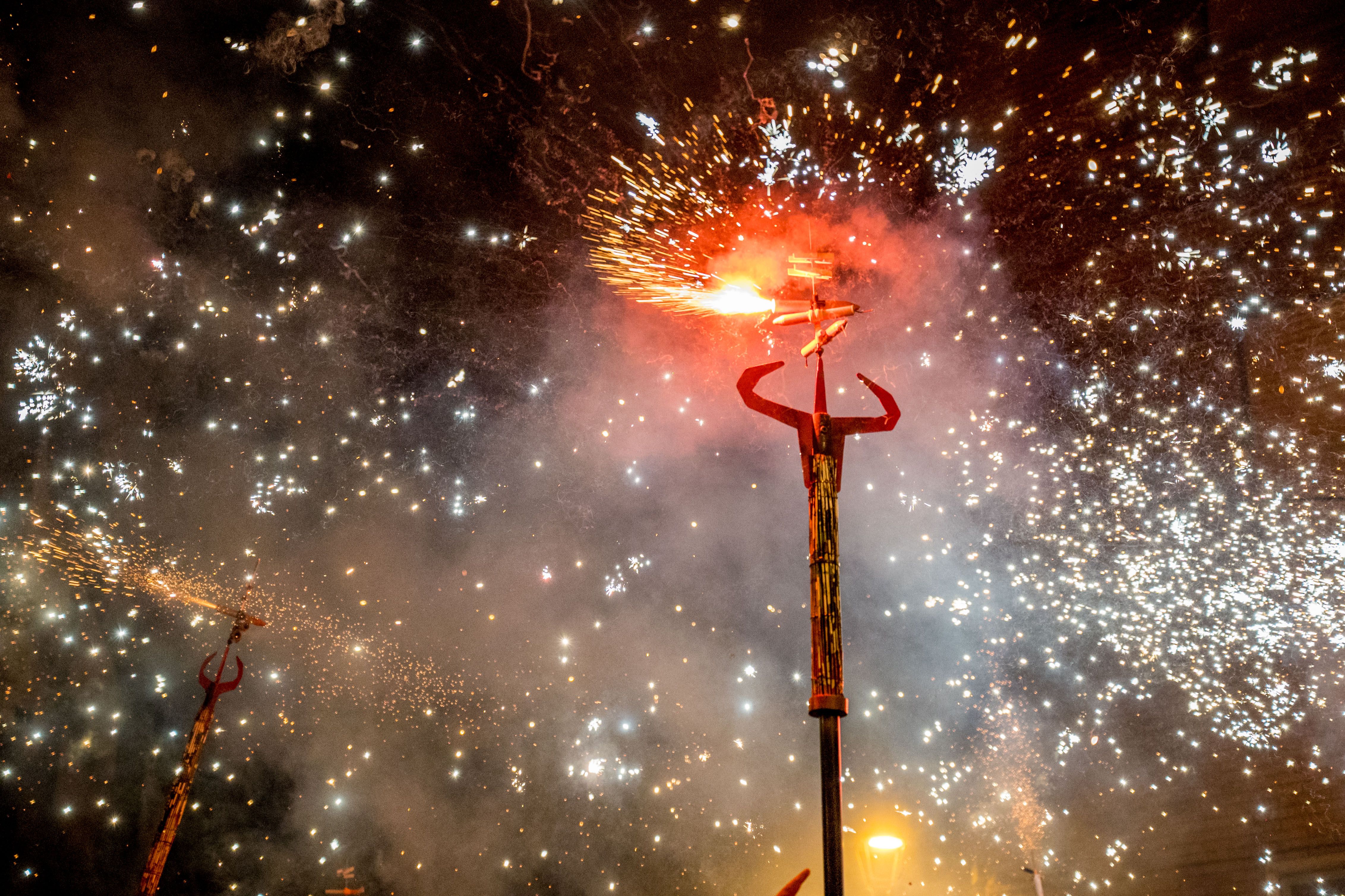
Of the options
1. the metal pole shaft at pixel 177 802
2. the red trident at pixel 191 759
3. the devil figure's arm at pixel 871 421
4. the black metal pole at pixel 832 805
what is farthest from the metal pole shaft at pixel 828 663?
the metal pole shaft at pixel 177 802

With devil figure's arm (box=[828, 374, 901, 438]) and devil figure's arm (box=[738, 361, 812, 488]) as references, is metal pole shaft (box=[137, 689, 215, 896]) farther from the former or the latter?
devil figure's arm (box=[828, 374, 901, 438])

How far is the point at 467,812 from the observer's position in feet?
34.6

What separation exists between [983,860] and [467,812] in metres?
8.97

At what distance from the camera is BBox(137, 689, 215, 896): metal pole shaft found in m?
7.83

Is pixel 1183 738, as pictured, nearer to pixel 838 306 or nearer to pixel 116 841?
pixel 838 306

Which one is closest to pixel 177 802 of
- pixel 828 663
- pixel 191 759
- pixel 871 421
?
pixel 191 759

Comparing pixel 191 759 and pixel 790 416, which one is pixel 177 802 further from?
pixel 790 416

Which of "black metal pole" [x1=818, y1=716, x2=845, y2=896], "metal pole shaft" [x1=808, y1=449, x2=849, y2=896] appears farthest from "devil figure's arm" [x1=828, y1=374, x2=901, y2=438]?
"black metal pole" [x1=818, y1=716, x2=845, y2=896]

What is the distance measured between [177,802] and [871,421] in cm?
980

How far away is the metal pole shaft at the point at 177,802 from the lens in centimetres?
783

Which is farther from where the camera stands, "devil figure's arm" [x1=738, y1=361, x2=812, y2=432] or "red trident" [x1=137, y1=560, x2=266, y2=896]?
"red trident" [x1=137, y1=560, x2=266, y2=896]

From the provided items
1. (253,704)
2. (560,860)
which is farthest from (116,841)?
(560,860)

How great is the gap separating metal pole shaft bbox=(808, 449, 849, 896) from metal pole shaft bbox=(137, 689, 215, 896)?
9.07 meters

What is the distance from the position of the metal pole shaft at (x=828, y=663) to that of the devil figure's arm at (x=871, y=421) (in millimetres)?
311
